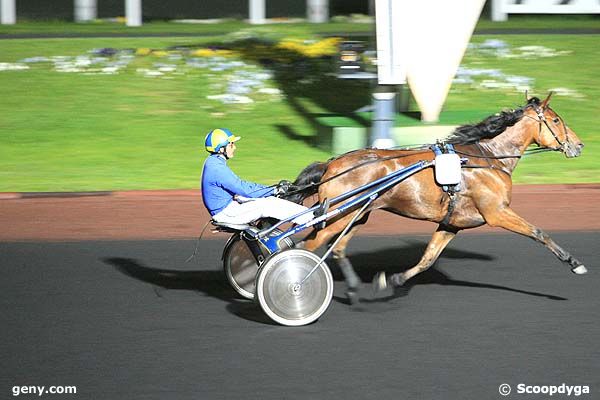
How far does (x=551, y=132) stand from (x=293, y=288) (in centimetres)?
259

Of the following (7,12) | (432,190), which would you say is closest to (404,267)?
(432,190)

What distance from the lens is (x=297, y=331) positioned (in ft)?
24.7

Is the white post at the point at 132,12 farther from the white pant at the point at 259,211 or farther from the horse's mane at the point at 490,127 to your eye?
the white pant at the point at 259,211

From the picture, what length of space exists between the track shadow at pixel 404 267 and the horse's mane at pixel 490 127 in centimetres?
126

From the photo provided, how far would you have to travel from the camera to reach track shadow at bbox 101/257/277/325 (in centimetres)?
816

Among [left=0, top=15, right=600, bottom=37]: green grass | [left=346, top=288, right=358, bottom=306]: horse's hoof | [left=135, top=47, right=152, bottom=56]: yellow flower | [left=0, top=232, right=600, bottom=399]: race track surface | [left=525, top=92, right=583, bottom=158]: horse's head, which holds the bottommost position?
[left=0, top=232, right=600, bottom=399]: race track surface

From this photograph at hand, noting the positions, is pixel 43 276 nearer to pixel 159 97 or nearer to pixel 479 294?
pixel 479 294

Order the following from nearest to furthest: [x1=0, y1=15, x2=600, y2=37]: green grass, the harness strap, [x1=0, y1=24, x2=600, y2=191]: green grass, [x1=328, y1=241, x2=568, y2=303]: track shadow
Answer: the harness strap
[x1=328, y1=241, x2=568, y2=303]: track shadow
[x1=0, y1=24, x2=600, y2=191]: green grass
[x1=0, y1=15, x2=600, y2=37]: green grass

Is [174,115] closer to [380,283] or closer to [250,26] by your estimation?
[250,26]

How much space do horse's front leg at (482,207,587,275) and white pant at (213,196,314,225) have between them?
1449 millimetres

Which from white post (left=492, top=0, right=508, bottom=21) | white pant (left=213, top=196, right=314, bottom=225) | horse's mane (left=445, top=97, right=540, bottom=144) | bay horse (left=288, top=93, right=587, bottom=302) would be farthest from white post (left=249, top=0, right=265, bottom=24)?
white pant (left=213, top=196, right=314, bottom=225)

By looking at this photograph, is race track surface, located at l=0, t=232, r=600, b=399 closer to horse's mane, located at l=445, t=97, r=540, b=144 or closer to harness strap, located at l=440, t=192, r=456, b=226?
harness strap, located at l=440, t=192, r=456, b=226

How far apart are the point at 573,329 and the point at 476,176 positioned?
4.70 feet

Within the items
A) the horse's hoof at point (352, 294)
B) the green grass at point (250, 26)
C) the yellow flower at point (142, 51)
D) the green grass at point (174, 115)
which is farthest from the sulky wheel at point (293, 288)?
the green grass at point (250, 26)
